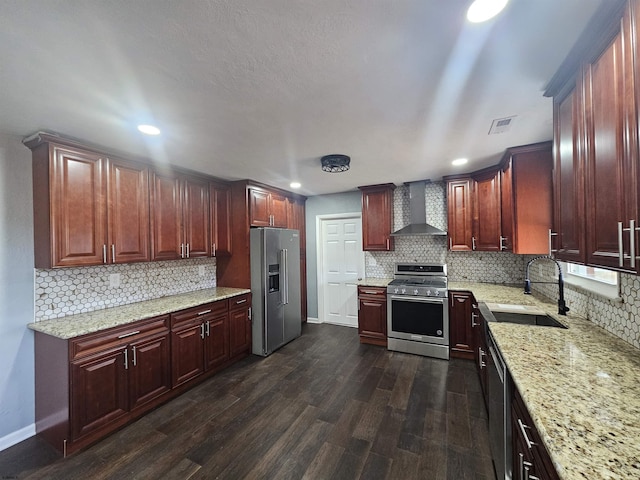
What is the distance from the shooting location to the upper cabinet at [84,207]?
6.76 feet

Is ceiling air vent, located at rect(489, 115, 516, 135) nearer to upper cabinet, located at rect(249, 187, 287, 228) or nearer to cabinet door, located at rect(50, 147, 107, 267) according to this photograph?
upper cabinet, located at rect(249, 187, 287, 228)

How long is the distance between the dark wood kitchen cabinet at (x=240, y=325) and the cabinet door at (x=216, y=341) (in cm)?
8

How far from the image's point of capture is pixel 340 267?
4801 millimetres

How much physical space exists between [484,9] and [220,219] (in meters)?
3.31

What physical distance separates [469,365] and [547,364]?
2.19 metres

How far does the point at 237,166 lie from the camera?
2.99 metres

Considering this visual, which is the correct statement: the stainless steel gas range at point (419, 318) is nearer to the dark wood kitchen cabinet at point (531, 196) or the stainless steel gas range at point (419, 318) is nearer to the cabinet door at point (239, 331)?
the dark wood kitchen cabinet at point (531, 196)

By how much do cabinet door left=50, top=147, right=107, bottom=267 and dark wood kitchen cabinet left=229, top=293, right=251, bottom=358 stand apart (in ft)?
4.81

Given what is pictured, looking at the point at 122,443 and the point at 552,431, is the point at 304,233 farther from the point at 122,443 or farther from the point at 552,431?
the point at 552,431

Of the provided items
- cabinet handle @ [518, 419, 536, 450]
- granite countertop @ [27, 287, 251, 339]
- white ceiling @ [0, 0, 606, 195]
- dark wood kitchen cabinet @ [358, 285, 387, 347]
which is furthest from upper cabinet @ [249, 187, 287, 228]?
cabinet handle @ [518, 419, 536, 450]

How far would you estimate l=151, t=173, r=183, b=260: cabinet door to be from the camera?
276cm

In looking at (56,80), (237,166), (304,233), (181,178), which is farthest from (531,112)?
(304,233)

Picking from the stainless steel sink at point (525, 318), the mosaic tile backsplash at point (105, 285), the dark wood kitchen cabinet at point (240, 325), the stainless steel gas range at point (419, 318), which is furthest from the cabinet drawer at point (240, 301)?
the stainless steel sink at point (525, 318)

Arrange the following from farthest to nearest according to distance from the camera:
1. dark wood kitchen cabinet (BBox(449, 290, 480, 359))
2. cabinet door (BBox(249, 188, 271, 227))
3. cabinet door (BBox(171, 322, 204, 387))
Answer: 1. cabinet door (BBox(249, 188, 271, 227))
2. dark wood kitchen cabinet (BBox(449, 290, 480, 359))
3. cabinet door (BBox(171, 322, 204, 387))
